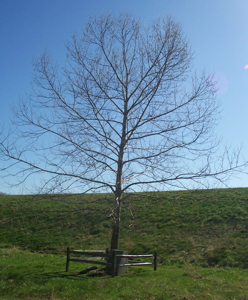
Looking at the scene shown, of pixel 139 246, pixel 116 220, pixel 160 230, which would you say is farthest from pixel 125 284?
pixel 160 230

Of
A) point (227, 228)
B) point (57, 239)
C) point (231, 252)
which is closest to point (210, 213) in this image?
point (227, 228)

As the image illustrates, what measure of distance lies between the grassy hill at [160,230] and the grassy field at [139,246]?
0.15 feet

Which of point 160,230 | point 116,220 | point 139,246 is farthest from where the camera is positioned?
point 160,230

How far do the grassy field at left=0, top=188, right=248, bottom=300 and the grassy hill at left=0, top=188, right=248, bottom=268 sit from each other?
0.05 metres

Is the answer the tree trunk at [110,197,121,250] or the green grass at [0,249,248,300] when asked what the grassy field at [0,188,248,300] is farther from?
the tree trunk at [110,197,121,250]

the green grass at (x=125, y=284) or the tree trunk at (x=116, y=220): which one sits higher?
the tree trunk at (x=116, y=220)

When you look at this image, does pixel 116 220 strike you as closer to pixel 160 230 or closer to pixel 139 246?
pixel 139 246

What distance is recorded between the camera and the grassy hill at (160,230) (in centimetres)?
1368

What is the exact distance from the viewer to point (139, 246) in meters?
17.1

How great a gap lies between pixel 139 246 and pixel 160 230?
9.77 ft

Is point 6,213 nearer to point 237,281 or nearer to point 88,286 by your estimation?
point 88,286

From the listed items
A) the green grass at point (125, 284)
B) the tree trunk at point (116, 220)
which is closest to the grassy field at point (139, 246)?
the green grass at point (125, 284)

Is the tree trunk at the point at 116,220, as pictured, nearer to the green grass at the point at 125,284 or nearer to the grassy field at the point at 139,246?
the grassy field at the point at 139,246

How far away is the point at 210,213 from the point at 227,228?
122 inches
